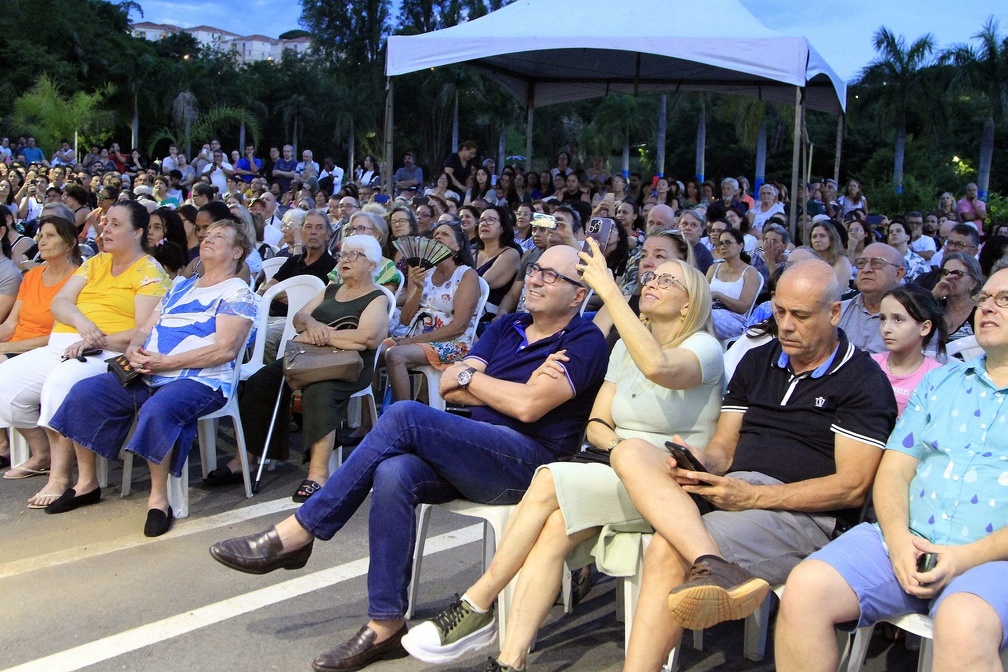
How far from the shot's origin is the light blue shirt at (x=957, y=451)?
8.58 ft

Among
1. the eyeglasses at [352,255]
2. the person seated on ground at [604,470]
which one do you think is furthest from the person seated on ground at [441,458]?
the eyeglasses at [352,255]

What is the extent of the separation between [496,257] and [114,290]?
284 cm

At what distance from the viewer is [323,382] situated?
4.91m

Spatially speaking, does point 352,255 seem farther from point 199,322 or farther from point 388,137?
point 388,137

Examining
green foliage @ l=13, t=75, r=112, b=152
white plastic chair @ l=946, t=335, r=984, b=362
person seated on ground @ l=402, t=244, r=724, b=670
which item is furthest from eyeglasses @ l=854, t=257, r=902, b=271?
green foliage @ l=13, t=75, r=112, b=152

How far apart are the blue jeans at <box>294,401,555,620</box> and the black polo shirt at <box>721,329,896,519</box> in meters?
0.80

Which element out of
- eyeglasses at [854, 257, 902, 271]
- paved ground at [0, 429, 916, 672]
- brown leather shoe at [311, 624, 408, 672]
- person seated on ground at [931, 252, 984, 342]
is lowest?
paved ground at [0, 429, 916, 672]

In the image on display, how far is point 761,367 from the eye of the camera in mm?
3236

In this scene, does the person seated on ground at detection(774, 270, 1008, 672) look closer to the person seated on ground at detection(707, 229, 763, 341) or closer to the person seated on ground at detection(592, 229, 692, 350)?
the person seated on ground at detection(592, 229, 692, 350)

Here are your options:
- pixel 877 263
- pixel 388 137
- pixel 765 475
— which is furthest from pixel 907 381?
pixel 388 137

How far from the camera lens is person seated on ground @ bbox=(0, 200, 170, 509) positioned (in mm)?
4922

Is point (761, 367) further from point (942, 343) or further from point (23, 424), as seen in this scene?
point (23, 424)

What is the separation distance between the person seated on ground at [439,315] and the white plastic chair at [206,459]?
109cm

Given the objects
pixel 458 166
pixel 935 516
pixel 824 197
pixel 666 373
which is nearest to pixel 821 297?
pixel 666 373
